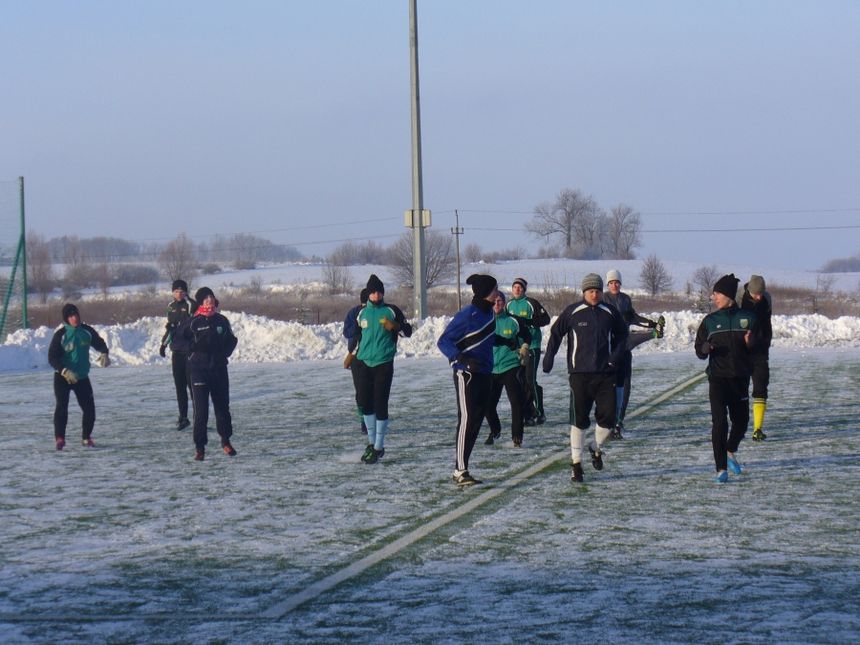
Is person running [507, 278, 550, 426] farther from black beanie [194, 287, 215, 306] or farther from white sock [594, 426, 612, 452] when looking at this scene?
black beanie [194, 287, 215, 306]

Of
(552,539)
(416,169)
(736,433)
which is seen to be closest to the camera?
(552,539)

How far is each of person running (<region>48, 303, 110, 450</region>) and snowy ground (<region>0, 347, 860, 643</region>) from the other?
1.33 ft

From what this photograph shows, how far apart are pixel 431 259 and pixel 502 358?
8077 centimetres

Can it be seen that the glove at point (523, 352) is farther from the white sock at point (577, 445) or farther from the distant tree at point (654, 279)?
the distant tree at point (654, 279)

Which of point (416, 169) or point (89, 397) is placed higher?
point (416, 169)

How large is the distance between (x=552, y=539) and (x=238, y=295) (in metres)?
77.7

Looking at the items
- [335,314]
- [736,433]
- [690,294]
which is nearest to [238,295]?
[335,314]

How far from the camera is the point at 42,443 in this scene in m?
15.6

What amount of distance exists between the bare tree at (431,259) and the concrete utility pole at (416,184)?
59787 mm

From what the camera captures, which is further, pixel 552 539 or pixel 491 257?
pixel 491 257

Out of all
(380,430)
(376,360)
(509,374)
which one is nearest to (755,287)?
(509,374)

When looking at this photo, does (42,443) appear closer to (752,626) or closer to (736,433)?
(736,433)

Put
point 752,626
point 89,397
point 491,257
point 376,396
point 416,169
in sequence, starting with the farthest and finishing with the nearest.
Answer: point 491,257
point 416,169
point 89,397
point 376,396
point 752,626

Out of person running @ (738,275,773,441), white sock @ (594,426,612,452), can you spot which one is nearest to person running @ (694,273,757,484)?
white sock @ (594,426,612,452)
